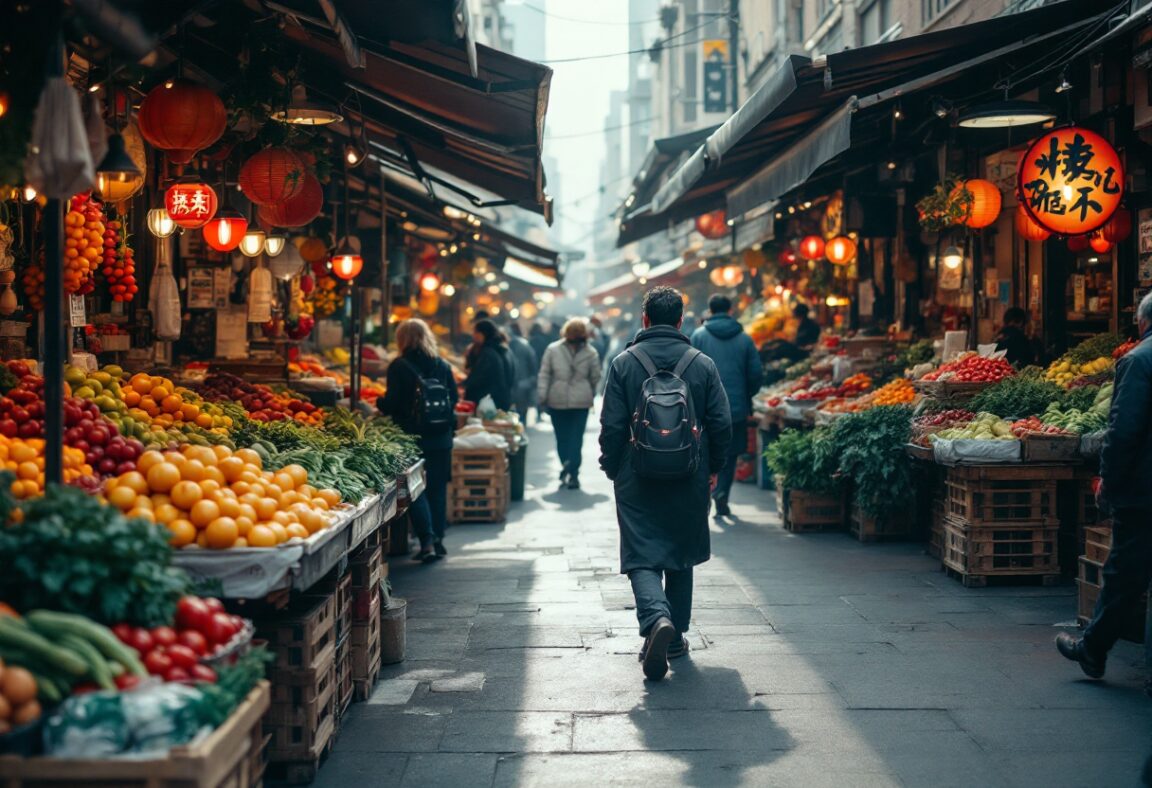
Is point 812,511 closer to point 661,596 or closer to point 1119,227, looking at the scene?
point 1119,227

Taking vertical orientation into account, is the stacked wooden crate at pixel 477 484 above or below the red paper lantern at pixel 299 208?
below

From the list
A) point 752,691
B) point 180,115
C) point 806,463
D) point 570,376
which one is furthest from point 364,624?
point 570,376

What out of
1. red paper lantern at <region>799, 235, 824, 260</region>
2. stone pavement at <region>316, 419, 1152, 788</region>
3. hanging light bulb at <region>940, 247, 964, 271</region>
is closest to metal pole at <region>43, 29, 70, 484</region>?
stone pavement at <region>316, 419, 1152, 788</region>

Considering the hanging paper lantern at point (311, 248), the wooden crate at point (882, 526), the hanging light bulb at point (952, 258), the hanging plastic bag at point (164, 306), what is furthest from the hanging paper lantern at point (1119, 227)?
the hanging paper lantern at point (311, 248)

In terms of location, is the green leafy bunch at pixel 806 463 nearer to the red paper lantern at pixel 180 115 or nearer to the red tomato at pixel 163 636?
the red paper lantern at pixel 180 115

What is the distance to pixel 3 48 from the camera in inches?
175

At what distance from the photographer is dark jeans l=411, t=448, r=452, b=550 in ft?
34.0

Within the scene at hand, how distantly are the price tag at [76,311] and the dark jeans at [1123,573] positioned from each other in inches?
251

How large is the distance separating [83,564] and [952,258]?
12.1 meters

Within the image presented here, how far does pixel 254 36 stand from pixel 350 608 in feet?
11.9

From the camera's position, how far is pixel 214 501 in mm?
4934

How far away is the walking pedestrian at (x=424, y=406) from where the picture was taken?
10.4 metres

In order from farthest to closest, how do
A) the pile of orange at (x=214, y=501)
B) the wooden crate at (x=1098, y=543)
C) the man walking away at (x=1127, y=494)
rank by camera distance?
1. the wooden crate at (x=1098, y=543)
2. the man walking away at (x=1127, y=494)
3. the pile of orange at (x=214, y=501)

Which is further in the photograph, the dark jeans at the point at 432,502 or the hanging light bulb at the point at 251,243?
the hanging light bulb at the point at 251,243
